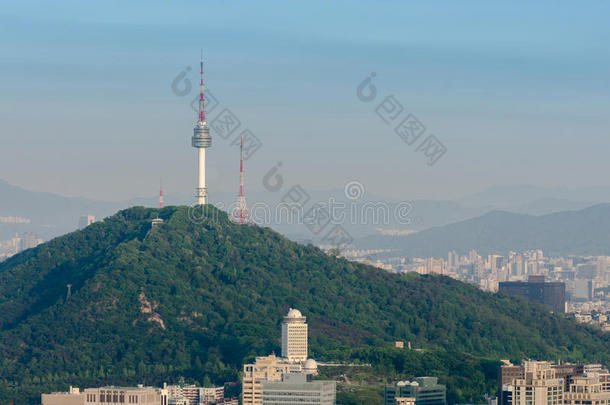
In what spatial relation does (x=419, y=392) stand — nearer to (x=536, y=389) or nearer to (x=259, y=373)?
(x=259, y=373)

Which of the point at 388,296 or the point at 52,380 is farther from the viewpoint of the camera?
the point at 388,296

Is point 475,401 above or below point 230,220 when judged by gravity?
below

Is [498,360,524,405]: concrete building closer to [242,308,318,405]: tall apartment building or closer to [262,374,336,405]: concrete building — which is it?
[262,374,336,405]: concrete building

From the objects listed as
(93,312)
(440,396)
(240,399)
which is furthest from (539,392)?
(93,312)

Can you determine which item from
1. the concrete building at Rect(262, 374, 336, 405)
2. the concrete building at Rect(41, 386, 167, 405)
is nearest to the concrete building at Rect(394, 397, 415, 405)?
the concrete building at Rect(262, 374, 336, 405)

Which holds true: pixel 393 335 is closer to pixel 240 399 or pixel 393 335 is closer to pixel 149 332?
pixel 149 332

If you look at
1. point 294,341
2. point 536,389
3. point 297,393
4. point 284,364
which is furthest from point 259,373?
point 536,389

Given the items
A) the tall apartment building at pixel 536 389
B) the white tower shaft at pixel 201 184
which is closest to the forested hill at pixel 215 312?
the white tower shaft at pixel 201 184
